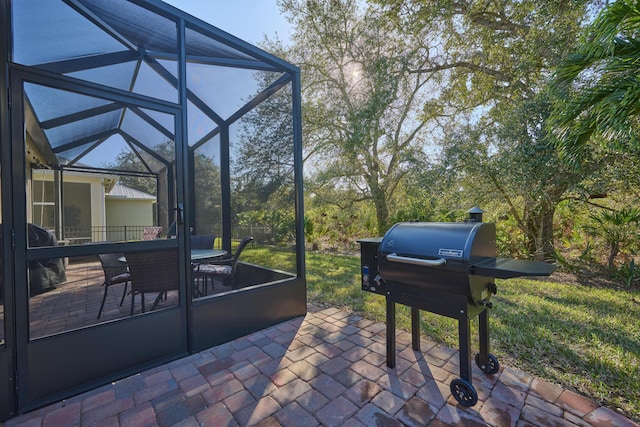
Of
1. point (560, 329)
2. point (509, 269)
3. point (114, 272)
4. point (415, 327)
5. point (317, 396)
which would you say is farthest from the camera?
point (560, 329)

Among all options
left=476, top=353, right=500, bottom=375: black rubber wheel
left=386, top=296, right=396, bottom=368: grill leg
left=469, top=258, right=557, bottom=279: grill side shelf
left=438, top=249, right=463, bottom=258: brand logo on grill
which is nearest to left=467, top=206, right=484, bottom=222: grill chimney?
left=469, top=258, right=557, bottom=279: grill side shelf

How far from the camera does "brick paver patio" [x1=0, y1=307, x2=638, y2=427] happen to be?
5.74 feet

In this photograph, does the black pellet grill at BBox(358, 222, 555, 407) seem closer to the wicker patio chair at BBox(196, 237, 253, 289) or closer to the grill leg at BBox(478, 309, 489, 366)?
the grill leg at BBox(478, 309, 489, 366)

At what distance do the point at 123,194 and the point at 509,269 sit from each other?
3899 millimetres

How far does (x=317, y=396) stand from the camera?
6.49 ft

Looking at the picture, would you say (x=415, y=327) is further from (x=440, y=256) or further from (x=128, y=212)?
(x=128, y=212)

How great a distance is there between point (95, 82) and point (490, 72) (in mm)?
7694

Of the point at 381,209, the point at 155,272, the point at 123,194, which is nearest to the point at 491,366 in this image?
the point at 155,272

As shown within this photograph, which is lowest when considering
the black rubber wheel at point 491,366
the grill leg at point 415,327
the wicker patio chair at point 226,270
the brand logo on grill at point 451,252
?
the black rubber wheel at point 491,366

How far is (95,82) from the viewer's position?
224cm

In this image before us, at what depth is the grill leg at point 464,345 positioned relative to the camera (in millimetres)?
1854

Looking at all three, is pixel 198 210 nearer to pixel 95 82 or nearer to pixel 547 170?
pixel 95 82

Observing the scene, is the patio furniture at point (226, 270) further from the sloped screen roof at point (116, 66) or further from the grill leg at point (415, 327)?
the grill leg at point (415, 327)

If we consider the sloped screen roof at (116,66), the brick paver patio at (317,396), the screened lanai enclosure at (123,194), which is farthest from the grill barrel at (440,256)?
the sloped screen roof at (116,66)
